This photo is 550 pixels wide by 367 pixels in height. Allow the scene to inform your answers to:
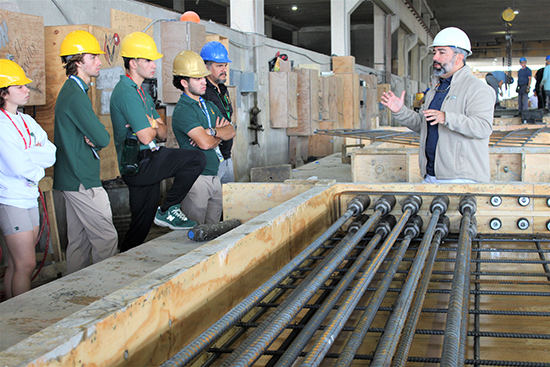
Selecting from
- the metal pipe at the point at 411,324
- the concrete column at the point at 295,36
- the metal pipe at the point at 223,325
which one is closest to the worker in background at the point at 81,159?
the metal pipe at the point at 223,325

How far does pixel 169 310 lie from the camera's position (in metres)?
1.61

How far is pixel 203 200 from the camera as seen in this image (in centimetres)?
432

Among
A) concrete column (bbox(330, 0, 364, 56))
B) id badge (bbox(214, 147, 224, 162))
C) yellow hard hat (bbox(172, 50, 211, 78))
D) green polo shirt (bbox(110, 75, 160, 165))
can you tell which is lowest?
id badge (bbox(214, 147, 224, 162))

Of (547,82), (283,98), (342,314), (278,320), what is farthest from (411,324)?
(547,82)

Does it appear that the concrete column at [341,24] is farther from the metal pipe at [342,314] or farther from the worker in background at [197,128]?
the metal pipe at [342,314]

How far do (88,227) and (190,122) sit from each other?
4.01 feet

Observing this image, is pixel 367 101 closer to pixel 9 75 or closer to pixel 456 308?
pixel 9 75

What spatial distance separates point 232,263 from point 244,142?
6668 mm

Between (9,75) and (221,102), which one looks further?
(221,102)

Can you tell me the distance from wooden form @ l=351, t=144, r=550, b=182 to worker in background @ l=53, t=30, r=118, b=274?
8.27 ft

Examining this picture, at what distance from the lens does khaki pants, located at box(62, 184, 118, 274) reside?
3455 millimetres

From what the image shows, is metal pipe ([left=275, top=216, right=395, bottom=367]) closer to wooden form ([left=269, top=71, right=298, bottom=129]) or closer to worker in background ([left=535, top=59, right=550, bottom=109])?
wooden form ([left=269, top=71, right=298, bottom=129])

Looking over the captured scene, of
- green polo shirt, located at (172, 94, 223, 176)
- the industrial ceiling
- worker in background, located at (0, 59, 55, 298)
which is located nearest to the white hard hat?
green polo shirt, located at (172, 94, 223, 176)

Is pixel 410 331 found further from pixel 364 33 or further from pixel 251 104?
pixel 364 33
